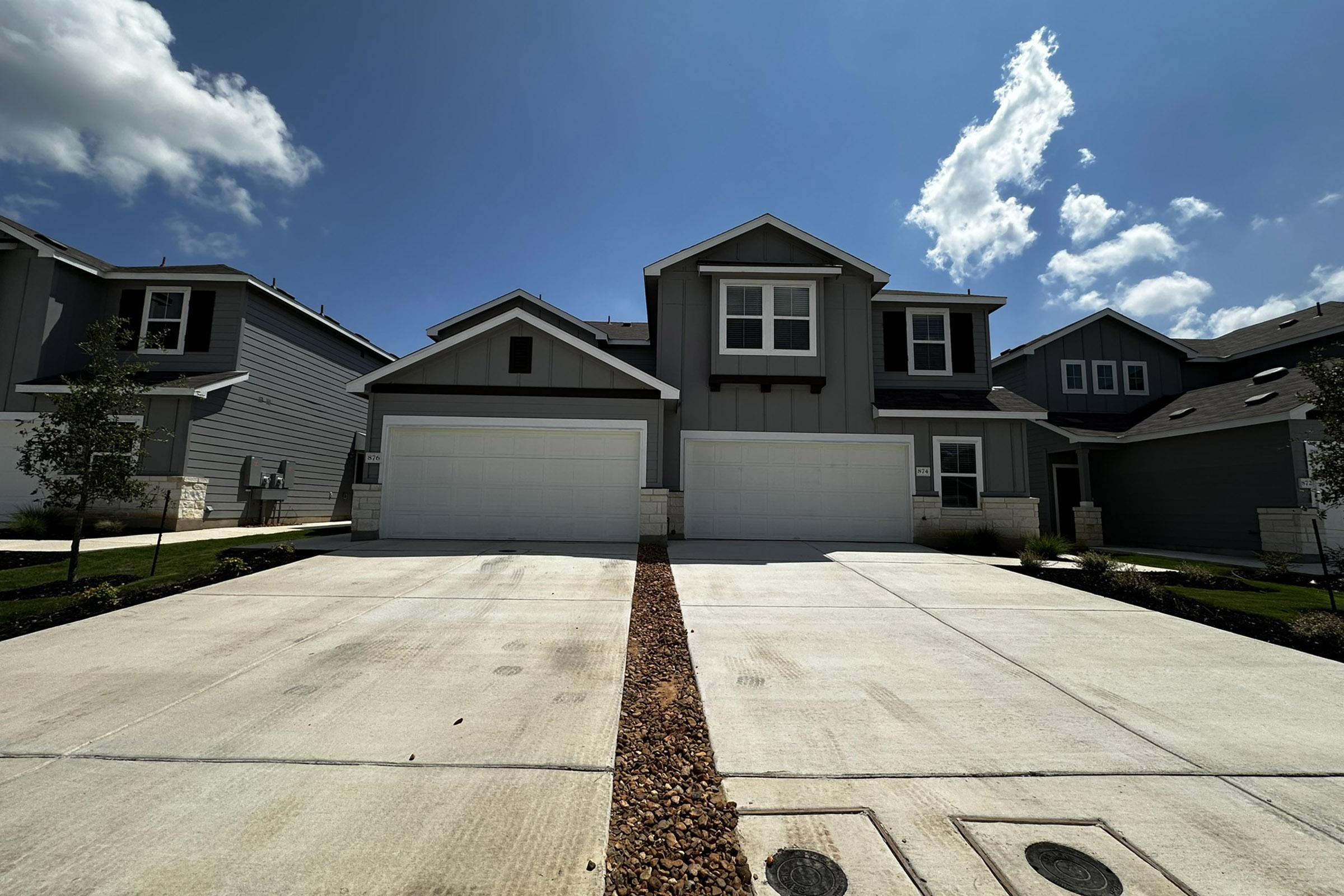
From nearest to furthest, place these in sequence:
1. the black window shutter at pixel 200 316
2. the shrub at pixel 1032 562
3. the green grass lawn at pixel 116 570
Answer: the green grass lawn at pixel 116 570
the shrub at pixel 1032 562
the black window shutter at pixel 200 316

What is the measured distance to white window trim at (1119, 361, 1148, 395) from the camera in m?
17.0

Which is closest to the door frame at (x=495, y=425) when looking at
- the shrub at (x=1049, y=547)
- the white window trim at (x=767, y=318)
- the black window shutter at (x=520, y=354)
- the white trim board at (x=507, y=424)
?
the white trim board at (x=507, y=424)

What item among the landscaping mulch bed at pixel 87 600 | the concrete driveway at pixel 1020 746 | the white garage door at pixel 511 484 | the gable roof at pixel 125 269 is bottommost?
the concrete driveway at pixel 1020 746

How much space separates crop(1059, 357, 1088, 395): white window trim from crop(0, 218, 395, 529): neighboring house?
22.4m

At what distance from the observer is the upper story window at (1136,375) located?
17.0m

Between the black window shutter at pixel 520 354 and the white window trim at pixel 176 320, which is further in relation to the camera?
the white window trim at pixel 176 320

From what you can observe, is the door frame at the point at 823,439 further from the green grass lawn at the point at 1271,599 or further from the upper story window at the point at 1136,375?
the upper story window at the point at 1136,375

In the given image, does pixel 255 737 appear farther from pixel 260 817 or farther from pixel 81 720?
pixel 81 720

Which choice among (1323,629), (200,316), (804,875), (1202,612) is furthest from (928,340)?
(200,316)

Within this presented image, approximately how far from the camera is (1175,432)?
44.5 ft

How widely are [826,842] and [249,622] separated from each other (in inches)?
214

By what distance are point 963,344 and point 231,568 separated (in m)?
15.5

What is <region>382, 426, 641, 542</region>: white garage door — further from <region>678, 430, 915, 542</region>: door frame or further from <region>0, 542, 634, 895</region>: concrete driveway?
<region>0, 542, 634, 895</region>: concrete driveway

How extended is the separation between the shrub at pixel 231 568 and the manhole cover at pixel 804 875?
7.74 metres
